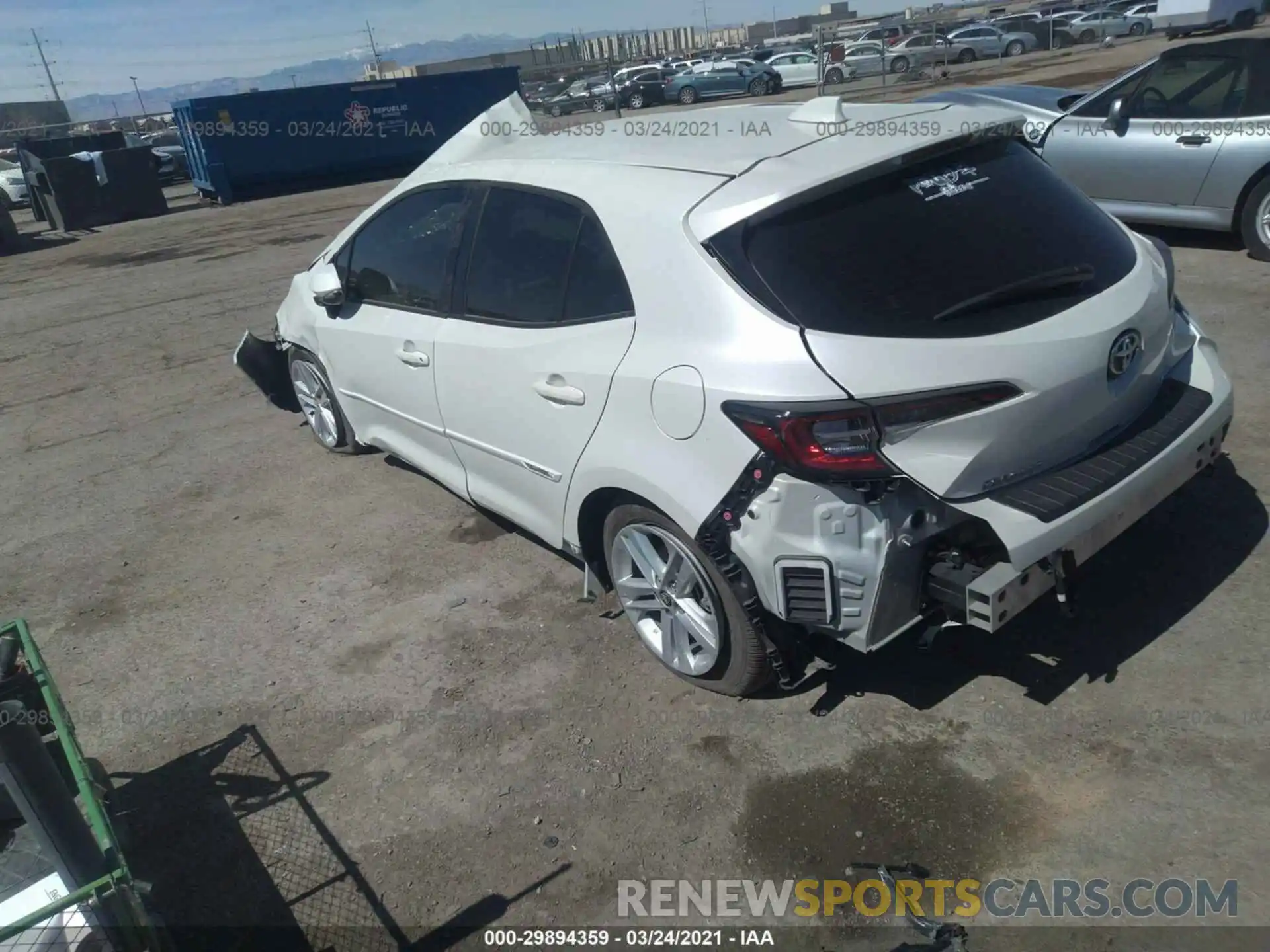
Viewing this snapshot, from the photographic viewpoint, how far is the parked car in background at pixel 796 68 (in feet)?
113

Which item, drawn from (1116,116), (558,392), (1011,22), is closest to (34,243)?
(1116,116)

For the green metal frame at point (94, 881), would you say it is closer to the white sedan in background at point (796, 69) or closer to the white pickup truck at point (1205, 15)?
the white sedan in background at point (796, 69)

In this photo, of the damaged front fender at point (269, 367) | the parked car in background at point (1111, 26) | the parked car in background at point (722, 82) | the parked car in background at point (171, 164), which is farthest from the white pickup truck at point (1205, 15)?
the damaged front fender at point (269, 367)

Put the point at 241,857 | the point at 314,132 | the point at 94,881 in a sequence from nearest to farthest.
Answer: the point at 94,881, the point at 241,857, the point at 314,132

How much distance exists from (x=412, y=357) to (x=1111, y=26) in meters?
40.4

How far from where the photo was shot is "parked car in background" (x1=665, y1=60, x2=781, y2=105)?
112ft

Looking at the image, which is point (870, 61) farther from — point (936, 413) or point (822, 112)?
point (936, 413)

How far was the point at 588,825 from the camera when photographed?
2.88 m

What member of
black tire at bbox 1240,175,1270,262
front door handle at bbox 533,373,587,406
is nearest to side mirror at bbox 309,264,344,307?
front door handle at bbox 533,373,587,406

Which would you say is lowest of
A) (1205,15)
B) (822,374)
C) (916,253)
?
(1205,15)

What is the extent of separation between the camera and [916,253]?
278cm

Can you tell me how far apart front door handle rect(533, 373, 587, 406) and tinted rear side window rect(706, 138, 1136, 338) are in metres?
0.72

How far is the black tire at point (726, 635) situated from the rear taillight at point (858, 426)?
0.55 meters

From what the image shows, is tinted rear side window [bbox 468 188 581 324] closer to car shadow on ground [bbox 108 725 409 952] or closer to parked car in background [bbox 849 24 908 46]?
car shadow on ground [bbox 108 725 409 952]
